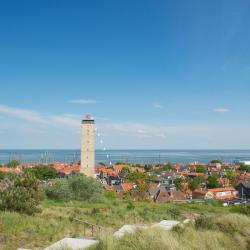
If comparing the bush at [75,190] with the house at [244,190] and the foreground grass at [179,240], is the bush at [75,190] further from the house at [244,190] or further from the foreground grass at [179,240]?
the house at [244,190]

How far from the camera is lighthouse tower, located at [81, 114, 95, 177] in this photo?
63.3m

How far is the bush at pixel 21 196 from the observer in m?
11.1

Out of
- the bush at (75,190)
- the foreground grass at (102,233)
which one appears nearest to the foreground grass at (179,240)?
the foreground grass at (102,233)

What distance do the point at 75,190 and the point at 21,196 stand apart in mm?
9579

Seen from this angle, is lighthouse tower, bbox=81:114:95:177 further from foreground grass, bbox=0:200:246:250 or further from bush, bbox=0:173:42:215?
bush, bbox=0:173:42:215

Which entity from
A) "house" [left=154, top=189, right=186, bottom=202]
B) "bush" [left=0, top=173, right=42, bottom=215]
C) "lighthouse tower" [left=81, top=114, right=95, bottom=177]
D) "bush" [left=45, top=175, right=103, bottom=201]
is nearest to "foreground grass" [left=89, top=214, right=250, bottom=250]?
"bush" [left=0, top=173, right=42, bottom=215]

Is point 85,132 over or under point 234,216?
over

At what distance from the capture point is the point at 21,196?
11.3 metres

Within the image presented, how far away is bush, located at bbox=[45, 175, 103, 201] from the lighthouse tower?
41.8 metres

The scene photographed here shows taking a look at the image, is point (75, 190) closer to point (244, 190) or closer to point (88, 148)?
point (244, 190)

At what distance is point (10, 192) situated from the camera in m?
11.3

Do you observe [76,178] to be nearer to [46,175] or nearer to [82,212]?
[82,212]

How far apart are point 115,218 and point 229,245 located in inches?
252

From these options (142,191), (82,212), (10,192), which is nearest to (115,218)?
(82,212)
